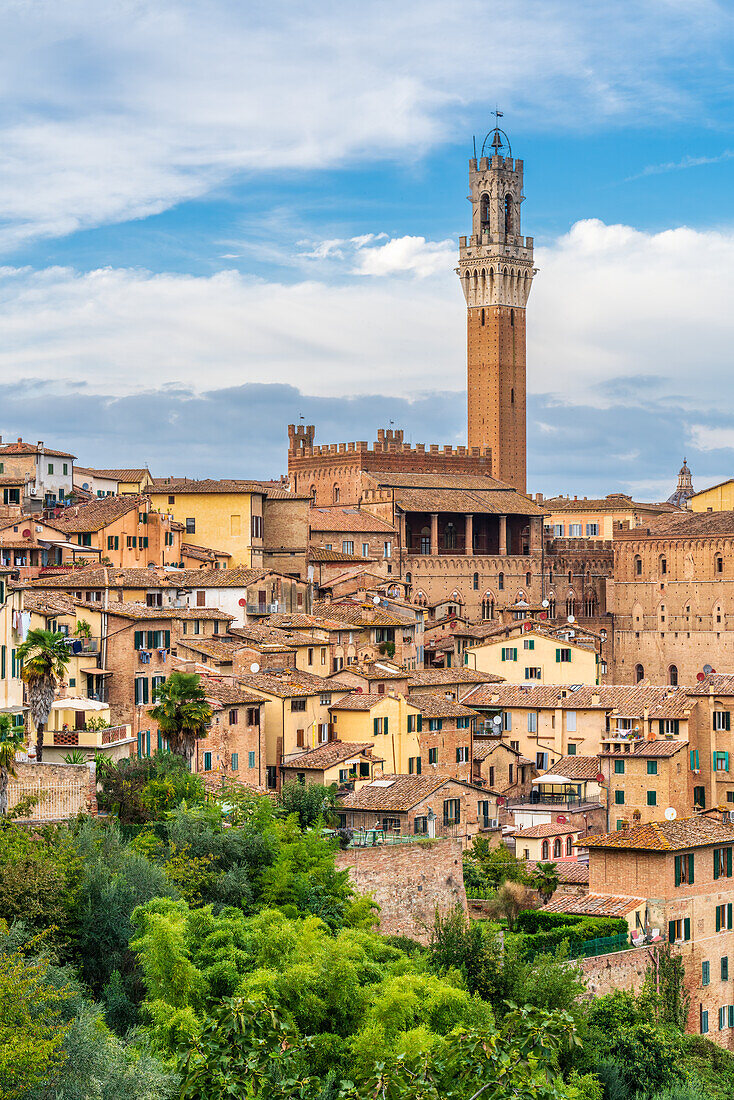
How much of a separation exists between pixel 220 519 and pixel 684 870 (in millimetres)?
27990

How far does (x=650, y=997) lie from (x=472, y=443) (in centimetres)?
6215

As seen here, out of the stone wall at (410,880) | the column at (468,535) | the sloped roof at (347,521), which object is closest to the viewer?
the stone wall at (410,880)

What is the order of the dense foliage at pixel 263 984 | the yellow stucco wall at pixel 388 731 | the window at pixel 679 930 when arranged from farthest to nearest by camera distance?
the yellow stucco wall at pixel 388 731, the window at pixel 679 930, the dense foliage at pixel 263 984

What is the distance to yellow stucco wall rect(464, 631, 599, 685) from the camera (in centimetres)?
4994

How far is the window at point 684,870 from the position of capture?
30828 mm

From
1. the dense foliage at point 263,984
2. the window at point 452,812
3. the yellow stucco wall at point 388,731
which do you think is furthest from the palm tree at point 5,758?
the yellow stucco wall at point 388,731

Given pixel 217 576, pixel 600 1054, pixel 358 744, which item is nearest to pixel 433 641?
pixel 217 576

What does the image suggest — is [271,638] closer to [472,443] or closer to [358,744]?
[358,744]

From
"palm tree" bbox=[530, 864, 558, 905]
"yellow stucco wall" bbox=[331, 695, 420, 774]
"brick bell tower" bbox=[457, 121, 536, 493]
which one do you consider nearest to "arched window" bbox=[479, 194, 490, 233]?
"brick bell tower" bbox=[457, 121, 536, 493]

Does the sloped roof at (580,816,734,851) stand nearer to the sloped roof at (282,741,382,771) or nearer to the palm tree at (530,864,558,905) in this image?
the palm tree at (530,864,558,905)

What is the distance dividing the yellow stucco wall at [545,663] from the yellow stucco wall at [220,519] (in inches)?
370

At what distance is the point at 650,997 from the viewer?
28.3 m

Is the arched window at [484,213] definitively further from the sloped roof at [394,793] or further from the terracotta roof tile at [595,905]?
the terracotta roof tile at [595,905]

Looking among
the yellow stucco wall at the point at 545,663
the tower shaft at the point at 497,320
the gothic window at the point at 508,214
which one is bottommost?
the yellow stucco wall at the point at 545,663
